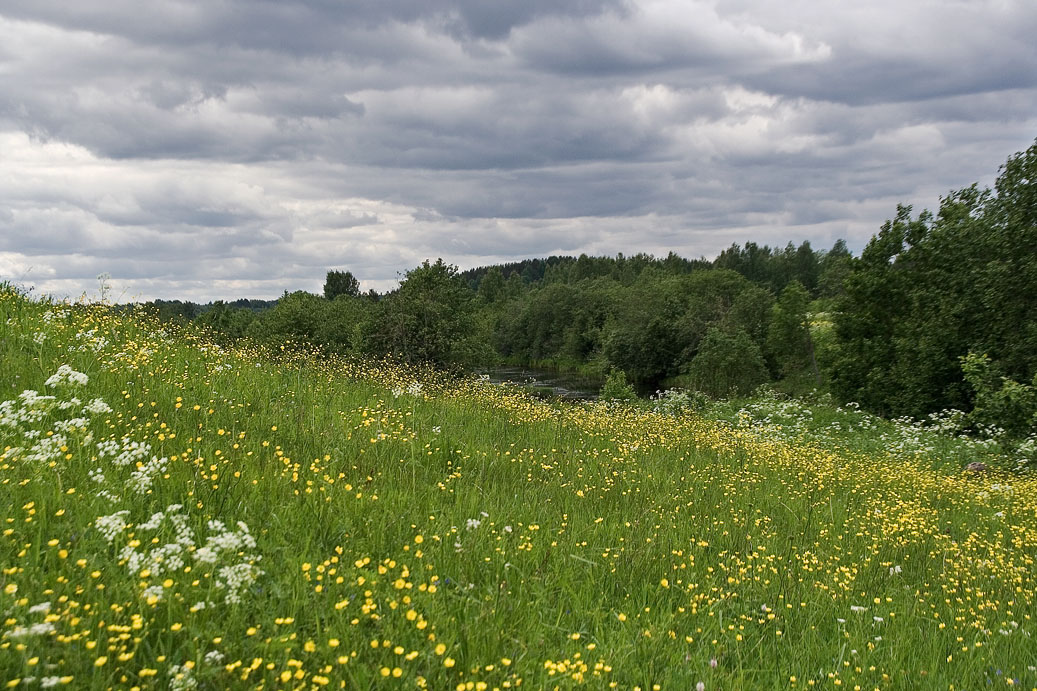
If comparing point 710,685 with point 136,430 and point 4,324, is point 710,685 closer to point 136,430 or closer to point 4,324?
point 136,430

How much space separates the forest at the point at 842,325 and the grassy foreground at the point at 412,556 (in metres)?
4.72

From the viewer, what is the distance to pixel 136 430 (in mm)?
5312

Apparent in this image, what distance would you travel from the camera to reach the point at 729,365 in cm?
5500

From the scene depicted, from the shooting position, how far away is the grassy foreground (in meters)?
3.10

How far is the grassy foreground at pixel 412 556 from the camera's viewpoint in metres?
3.10

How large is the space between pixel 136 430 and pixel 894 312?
34.7 metres

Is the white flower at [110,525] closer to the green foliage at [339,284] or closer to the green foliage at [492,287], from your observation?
the green foliage at [339,284]

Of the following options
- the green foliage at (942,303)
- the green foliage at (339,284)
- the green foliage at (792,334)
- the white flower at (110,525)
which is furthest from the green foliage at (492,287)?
the white flower at (110,525)

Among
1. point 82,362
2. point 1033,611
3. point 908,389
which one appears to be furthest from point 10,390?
point 908,389

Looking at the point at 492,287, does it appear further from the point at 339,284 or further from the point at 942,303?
the point at 942,303

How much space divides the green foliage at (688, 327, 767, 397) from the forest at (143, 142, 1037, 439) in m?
0.12

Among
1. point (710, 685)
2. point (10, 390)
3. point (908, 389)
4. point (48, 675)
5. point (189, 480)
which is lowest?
point (908, 389)

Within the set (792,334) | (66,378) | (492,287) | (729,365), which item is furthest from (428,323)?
(492,287)

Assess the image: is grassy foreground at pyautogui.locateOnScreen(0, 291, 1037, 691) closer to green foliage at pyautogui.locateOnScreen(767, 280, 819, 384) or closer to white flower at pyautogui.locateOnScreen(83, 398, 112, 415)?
white flower at pyautogui.locateOnScreen(83, 398, 112, 415)
